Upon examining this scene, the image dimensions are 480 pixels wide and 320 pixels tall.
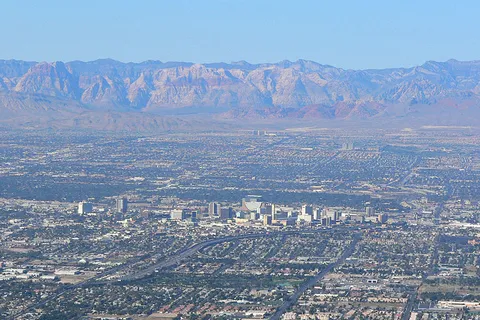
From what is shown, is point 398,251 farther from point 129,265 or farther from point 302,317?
point 302,317

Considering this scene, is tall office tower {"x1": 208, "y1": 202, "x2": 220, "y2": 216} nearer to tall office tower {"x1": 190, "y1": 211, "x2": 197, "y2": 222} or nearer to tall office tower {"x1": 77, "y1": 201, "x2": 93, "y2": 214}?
tall office tower {"x1": 190, "y1": 211, "x2": 197, "y2": 222}

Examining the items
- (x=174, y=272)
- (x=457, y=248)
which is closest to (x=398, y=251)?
(x=457, y=248)

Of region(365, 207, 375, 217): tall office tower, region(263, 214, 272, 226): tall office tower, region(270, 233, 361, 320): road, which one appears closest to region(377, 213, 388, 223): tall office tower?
region(365, 207, 375, 217): tall office tower

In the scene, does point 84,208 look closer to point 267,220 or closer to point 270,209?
point 270,209

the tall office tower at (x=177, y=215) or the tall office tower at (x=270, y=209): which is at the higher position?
the tall office tower at (x=270, y=209)

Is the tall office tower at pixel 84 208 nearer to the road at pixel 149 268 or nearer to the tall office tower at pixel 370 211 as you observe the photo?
the road at pixel 149 268

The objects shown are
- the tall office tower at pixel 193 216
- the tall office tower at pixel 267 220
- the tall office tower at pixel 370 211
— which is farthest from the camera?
the tall office tower at pixel 370 211

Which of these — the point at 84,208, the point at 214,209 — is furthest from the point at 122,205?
the point at 214,209

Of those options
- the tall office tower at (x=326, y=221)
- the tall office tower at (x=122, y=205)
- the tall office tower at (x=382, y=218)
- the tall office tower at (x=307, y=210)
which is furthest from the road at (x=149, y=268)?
the tall office tower at (x=122, y=205)
